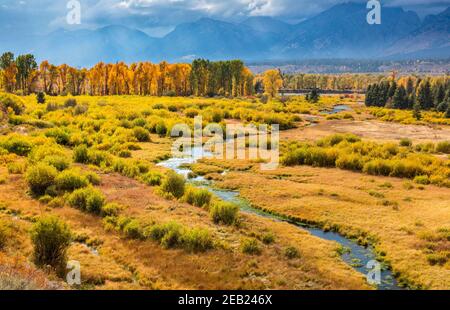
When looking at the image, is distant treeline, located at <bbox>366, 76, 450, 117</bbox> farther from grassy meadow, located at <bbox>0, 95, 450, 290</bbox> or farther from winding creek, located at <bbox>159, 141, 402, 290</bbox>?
winding creek, located at <bbox>159, 141, 402, 290</bbox>

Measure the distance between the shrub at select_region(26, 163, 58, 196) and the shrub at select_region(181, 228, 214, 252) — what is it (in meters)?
12.6

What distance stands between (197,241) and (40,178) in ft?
45.2

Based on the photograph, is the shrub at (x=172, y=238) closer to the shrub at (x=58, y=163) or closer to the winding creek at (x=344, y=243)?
the winding creek at (x=344, y=243)

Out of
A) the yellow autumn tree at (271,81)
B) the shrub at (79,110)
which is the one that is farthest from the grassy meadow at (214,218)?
the yellow autumn tree at (271,81)

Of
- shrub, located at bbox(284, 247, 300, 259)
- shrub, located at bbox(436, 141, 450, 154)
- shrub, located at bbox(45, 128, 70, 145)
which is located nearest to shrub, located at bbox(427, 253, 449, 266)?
shrub, located at bbox(284, 247, 300, 259)

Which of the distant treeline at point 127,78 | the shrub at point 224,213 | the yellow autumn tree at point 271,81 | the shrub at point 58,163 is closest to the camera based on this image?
the shrub at point 224,213

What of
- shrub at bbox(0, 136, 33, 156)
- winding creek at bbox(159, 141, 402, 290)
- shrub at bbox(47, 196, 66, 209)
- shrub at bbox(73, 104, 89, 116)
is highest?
shrub at bbox(73, 104, 89, 116)

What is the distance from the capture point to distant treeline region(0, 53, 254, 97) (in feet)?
412

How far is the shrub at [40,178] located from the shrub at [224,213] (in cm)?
1190

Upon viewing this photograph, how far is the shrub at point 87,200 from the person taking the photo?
2533 centimetres

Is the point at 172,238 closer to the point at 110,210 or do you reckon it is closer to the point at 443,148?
the point at 110,210

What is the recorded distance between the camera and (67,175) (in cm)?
2889
